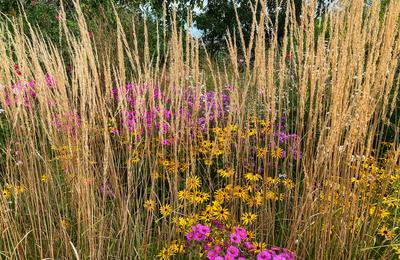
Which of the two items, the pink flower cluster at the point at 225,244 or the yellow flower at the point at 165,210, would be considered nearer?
the pink flower cluster at the point at 225,244

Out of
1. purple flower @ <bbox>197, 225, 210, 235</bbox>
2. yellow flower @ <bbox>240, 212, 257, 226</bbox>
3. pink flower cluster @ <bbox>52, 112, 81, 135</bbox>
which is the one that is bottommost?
yellow flower @ <bbox>240, 212, 257, 226</bbox>

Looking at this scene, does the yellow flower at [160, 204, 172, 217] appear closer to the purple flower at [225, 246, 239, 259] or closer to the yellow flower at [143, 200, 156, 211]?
the yellow flower at [143, 200, 156, 211]

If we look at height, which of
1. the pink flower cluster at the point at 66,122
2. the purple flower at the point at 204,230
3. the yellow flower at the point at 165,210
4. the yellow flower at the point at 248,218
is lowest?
the yellow flower at the point at 248,218

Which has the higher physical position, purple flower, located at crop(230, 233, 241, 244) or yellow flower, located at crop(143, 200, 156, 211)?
yellow flower, located at crop(143, 200, 156, 211)

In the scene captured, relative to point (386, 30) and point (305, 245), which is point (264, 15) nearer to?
point (386, 30)

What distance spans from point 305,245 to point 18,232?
1306 millimetres

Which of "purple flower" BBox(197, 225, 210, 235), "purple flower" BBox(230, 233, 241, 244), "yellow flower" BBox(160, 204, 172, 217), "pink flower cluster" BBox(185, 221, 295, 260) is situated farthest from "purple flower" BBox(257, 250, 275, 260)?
"yellow flower" BBox(160, 204, 172, 217)

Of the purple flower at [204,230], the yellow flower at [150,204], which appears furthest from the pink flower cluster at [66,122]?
the purple flower at [204,230]

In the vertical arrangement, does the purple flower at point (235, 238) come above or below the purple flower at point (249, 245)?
above

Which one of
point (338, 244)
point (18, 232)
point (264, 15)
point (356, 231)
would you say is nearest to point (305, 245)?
point (338, 244)

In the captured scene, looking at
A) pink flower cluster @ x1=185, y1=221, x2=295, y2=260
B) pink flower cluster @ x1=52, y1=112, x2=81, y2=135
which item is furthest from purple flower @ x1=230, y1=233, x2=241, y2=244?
pink flower cluster @ x1=52, y1=112, x2=81, y2=135

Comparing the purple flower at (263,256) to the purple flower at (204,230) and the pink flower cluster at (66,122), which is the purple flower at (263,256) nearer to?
the purple flower at (204,230)

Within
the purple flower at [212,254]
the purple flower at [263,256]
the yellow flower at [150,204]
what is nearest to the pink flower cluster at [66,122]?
the yellow flower at [150,204]

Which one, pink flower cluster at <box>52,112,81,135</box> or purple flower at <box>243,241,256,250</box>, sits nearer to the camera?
purple flower at <box>243,241,256,250</box>
